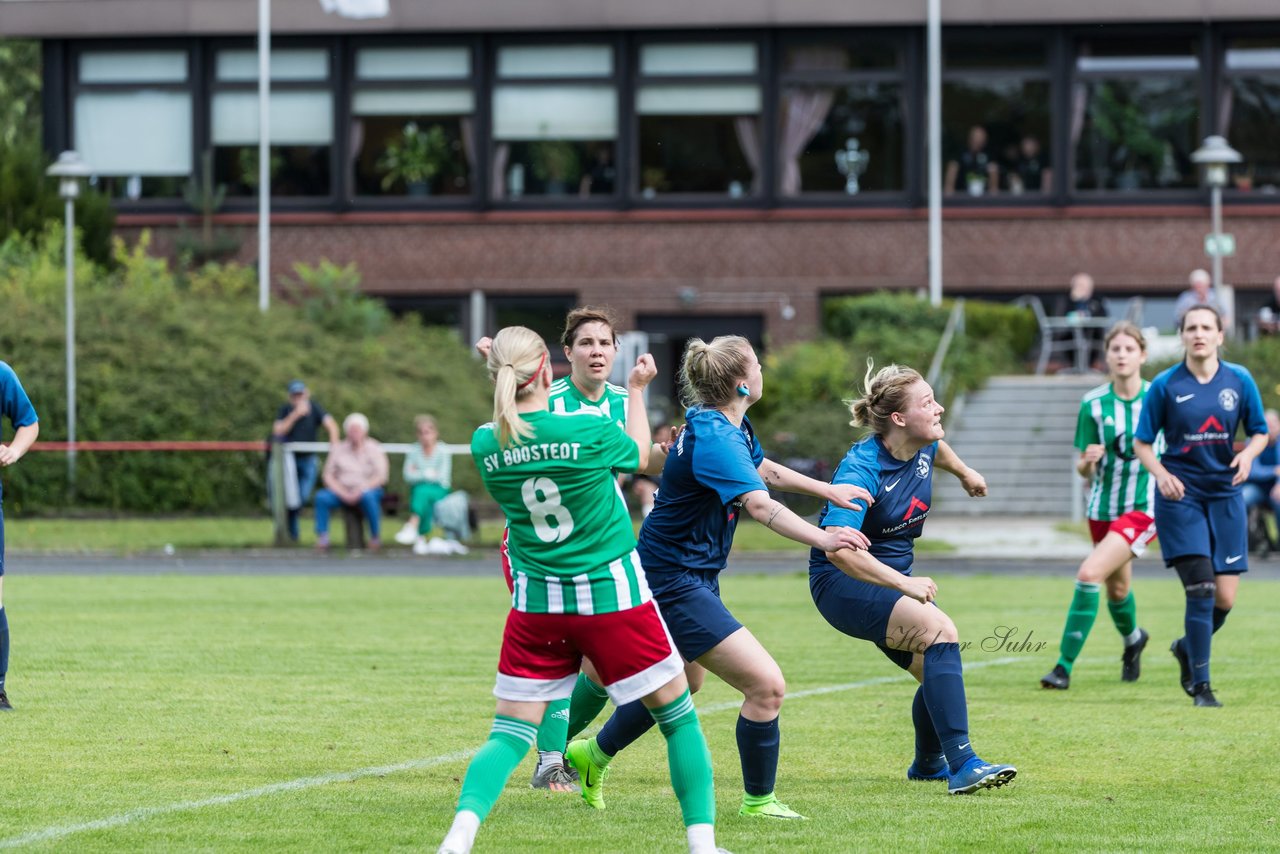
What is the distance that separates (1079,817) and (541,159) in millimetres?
28283

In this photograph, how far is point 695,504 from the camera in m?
6.85

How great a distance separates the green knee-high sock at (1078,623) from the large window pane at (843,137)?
23660 millimetres

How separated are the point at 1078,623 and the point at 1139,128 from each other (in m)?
24.4

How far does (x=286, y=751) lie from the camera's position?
834cm

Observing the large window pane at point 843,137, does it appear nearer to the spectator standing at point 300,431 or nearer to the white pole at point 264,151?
the white pole at point 264,151

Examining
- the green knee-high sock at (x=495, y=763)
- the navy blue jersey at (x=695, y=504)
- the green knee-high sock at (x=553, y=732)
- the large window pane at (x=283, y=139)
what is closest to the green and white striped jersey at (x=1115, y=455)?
the green knee-high sock at (x=553, y=732)

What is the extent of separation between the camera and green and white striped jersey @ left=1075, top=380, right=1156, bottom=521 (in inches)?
433

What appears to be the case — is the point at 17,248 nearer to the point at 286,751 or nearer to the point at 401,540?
the point at 401,540

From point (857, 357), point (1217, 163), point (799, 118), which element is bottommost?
point (857, 357)

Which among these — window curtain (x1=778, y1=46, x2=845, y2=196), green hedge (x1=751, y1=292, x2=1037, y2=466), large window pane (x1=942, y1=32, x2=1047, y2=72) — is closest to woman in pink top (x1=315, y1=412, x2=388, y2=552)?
green hedge (x1=751, y1=292, x2=1037, y2=466)

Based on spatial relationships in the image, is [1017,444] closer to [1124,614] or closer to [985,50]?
[985,50]

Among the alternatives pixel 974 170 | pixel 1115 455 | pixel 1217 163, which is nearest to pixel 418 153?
pixel 974 170

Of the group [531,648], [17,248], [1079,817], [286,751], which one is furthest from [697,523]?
[17,248]

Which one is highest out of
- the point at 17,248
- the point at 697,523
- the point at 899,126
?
the point at 899,126
